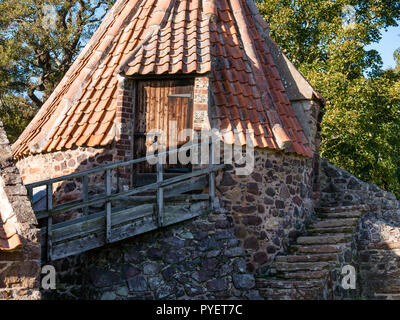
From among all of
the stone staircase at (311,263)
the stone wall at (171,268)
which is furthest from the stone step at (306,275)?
the stone wall at (171,268)

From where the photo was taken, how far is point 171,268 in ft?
27.7

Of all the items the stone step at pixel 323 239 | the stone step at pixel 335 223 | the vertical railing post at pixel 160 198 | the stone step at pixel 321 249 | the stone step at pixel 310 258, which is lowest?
the stone step at pixel 310 258

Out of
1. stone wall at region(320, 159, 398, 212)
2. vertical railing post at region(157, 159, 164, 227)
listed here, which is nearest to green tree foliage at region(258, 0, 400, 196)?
stone wall at region(320, 159, 398, 212)

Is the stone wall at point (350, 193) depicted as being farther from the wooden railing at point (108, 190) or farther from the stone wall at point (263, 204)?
the wooden railing at point (108, 190)

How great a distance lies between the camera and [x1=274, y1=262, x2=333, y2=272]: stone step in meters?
9.21

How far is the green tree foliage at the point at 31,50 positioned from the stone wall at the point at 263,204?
38.3 ft

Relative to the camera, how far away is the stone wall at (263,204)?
9453 millimetres

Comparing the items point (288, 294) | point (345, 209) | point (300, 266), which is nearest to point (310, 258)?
point (300, 266)

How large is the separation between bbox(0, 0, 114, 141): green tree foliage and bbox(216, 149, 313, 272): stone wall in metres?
11.7

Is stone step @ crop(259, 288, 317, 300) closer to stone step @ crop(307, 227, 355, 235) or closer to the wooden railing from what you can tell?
the wooden railing

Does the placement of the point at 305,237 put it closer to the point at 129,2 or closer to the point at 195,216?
the point at 195,216
